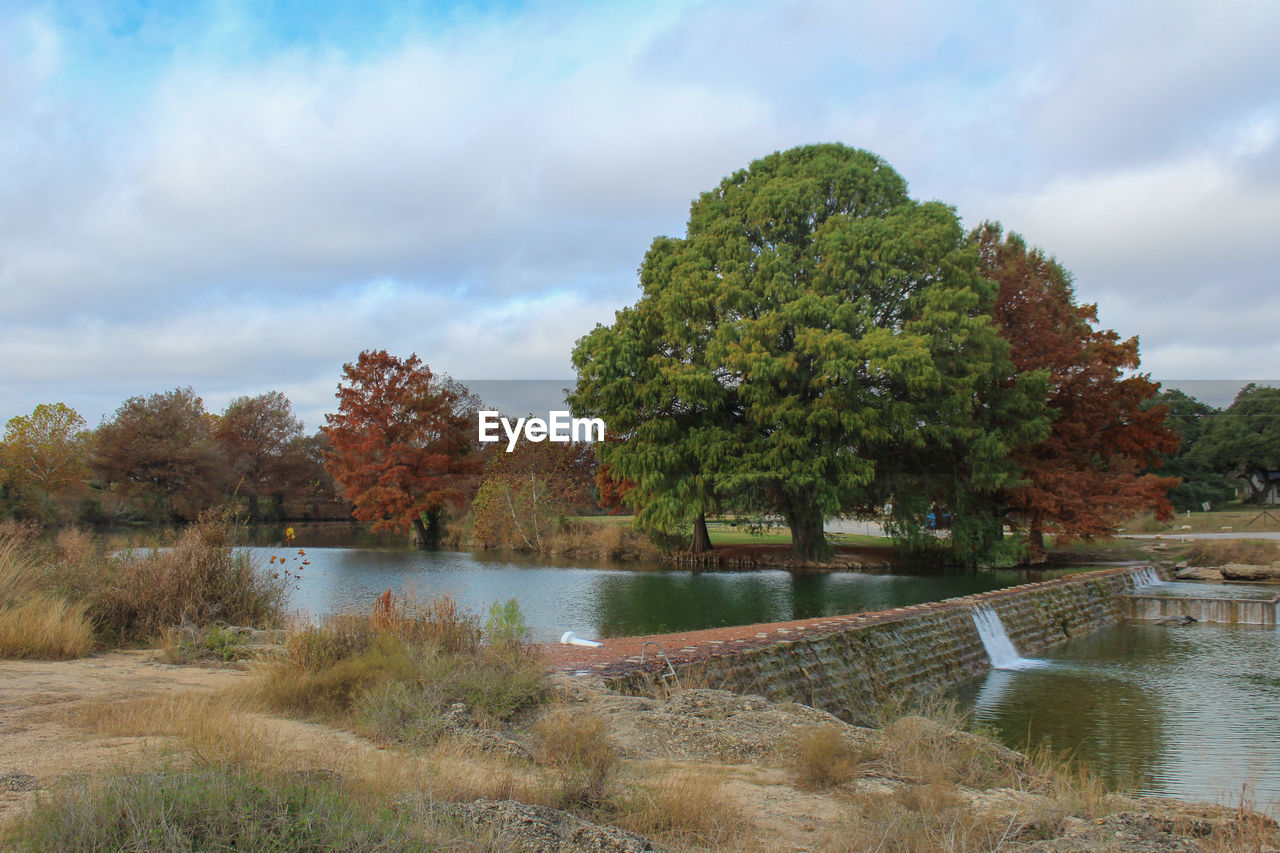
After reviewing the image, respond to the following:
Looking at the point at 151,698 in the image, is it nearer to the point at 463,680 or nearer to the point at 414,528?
the point at 463,680

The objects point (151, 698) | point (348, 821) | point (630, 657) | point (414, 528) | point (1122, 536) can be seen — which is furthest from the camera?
point (414, 528)

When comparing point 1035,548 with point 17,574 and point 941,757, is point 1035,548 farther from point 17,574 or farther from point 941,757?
point 17,574

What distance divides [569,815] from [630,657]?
4.98m

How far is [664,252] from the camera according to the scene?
2812 centimetres

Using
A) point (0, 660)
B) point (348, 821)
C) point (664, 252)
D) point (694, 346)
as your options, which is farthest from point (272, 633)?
point (664, 252)

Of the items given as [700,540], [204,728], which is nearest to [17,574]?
[204,728]

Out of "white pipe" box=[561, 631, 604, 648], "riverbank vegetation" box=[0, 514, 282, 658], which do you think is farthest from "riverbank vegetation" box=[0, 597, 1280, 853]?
"riverbank vegetation" box=[0, 514, 282, 658]

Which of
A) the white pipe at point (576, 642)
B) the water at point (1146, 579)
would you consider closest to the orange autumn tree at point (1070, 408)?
the water at point (1146, 579)

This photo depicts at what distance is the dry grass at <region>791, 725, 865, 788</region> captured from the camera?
5391mm

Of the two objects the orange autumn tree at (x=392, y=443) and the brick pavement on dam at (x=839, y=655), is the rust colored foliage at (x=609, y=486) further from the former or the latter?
the brick pavement on dam at (x=839, y=655)

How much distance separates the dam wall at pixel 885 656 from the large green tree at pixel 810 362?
738 cm

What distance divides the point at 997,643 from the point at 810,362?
1176 centimetres

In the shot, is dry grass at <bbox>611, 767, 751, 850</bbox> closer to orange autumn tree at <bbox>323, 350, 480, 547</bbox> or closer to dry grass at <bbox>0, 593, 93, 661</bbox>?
dry grass at <bbox>0, 593, 93, 661</bbox>

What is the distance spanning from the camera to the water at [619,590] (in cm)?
1591
